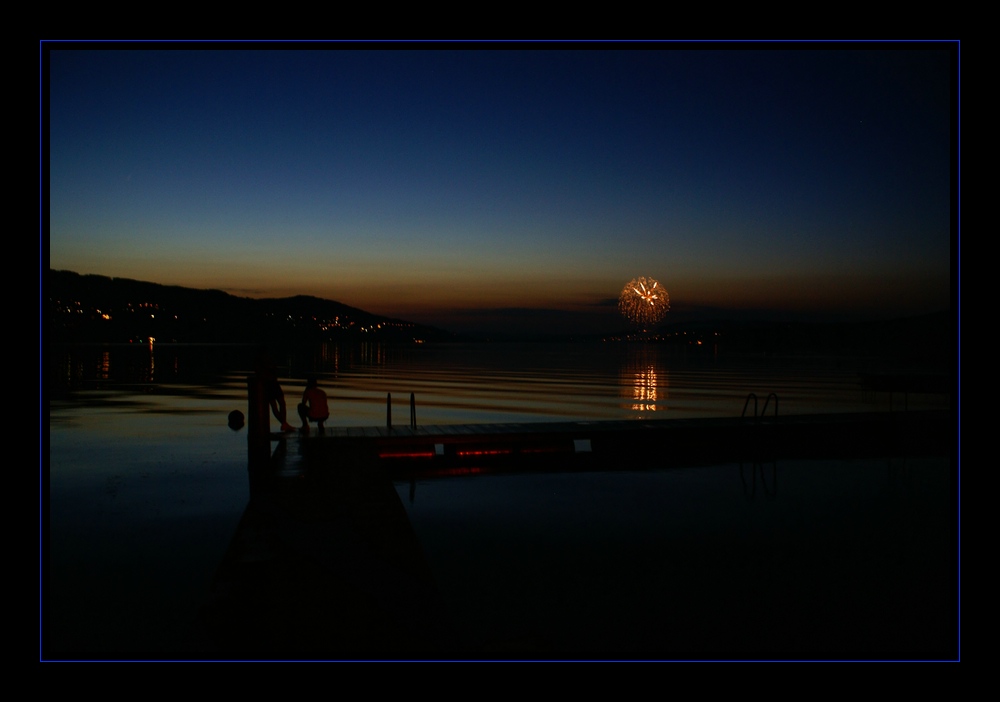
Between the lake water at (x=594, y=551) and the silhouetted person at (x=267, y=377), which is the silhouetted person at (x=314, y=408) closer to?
the silhouetted person at (x=267, y=377)

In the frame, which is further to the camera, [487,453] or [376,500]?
[487,453]

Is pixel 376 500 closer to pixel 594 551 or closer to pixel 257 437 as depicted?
pixel 257 437

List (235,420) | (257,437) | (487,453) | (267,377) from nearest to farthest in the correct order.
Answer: (257,437), (267,377), (235,420), (487,453)

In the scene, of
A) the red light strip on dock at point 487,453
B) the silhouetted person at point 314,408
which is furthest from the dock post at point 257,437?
the red light strip on dock at point 487,453

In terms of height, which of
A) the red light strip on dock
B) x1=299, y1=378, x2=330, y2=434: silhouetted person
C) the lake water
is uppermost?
x1=299, y1=378, x2=330, y2=434: silhouetted person

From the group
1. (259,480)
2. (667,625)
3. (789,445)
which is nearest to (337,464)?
(259,480)

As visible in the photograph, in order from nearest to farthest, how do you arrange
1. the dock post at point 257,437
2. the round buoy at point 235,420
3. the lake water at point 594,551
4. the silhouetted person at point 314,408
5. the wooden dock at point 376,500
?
the wooden dock at point 376,500
the lake water at point 594,551
the dock post at point 257,437
the silhouetted person at point 314,408
the round buoy at point 235,420

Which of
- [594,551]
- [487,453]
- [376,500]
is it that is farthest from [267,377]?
[594,551]

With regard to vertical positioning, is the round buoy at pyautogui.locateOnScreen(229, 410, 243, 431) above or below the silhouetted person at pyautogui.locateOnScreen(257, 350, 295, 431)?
below

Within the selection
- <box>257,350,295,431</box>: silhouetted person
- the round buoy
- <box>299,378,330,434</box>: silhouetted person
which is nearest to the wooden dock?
<box>299,378,330,434</box>: silhouetted person

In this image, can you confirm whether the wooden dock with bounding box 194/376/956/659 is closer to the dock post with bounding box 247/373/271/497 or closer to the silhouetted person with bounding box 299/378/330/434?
the dock post with bounding box 247/373/271/497
